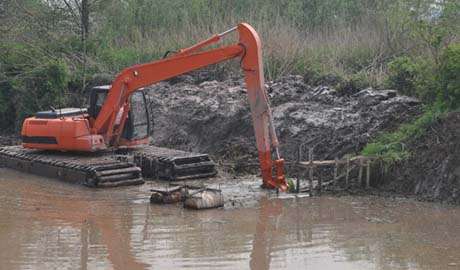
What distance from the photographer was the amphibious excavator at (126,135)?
16250 mm

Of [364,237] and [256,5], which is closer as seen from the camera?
[364,237]

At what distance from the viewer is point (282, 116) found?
20031mm

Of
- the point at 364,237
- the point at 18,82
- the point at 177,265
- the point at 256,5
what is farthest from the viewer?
the point at 256,5

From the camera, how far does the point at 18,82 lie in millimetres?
26203

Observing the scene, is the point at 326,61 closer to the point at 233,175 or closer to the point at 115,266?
→ the point at 233,175

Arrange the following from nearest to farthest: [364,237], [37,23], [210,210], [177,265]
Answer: [177,265], [364,237], [210,210], [37,23]

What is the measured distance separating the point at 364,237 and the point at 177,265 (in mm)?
3092

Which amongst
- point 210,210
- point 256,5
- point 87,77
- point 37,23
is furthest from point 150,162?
point 256,5

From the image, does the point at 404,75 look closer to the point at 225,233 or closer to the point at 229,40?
the point at 229,40

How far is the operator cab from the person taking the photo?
1891 centimetres

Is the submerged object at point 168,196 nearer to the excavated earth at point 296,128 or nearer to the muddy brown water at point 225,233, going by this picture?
the muddy brown water at point 225,233

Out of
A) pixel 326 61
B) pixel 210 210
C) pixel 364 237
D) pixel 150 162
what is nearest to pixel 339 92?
pixel 326 61

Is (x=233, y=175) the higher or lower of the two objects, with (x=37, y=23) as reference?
lower

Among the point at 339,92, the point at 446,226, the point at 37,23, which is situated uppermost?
the point at 37,23
